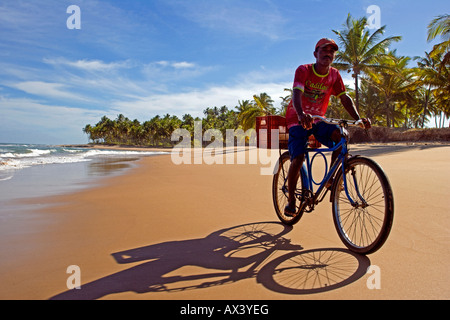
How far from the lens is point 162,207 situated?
15.7 feet

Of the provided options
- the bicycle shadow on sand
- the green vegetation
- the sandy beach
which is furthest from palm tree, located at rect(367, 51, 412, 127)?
the bicycle shadow on sand

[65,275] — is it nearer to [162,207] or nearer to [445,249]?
[162,207]

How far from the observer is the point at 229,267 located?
2488mm

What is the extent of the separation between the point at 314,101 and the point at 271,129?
2.90 feet

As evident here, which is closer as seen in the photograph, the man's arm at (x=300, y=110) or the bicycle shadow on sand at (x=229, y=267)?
the bicycle shadow on sand at (x=229, y=267)

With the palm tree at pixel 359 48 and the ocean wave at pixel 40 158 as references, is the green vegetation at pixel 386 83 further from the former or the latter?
the ocean wave at pixel 40 158

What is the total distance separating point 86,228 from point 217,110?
100093 millimetres

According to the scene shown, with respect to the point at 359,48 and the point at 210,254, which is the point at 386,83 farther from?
the point at 210,254

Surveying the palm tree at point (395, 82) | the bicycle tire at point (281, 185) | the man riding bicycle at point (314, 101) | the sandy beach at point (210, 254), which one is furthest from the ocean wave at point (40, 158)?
the palm tree at point (395, 82)
